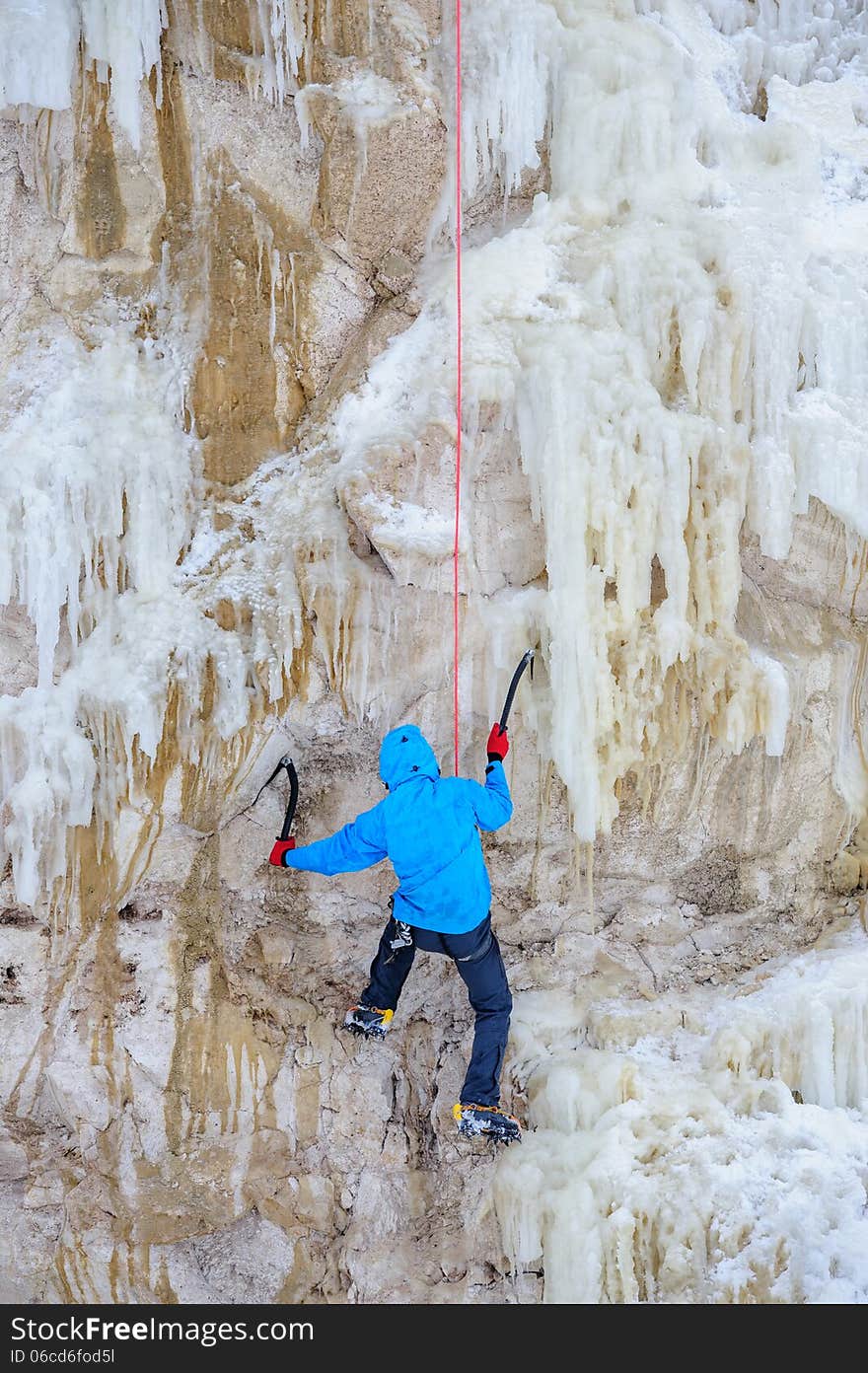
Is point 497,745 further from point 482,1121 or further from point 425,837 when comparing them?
point 482,1121

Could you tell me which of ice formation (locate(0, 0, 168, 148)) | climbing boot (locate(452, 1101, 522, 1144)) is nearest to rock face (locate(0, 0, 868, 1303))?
ice formation (locate(0, 0, 168, 148))

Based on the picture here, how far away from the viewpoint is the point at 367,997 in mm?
5949

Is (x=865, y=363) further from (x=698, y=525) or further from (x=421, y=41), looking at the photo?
(x=421, y=41)

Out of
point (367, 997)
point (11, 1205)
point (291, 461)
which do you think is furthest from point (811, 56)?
point (11, 1205)

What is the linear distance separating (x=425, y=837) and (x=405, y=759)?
36cm

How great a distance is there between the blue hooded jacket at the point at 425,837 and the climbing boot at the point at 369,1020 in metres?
0.75

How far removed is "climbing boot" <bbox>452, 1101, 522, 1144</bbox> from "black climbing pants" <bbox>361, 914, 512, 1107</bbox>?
3cm

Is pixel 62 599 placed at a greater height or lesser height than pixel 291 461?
lesser

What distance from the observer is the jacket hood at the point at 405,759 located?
5194mm

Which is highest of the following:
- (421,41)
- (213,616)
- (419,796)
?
(421,41)

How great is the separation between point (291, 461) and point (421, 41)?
228cm

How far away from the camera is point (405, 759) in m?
5.20
